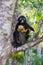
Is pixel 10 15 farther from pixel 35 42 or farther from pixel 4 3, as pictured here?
pixel 35 42

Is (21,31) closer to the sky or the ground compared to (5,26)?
closer to the ground

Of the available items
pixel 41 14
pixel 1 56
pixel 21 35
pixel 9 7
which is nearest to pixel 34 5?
pixel 21 35

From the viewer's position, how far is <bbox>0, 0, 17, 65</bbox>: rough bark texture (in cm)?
187

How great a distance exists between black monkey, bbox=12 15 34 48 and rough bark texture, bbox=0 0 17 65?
29.2 inches

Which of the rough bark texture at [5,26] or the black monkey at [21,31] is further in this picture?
the black monkey at [21,31]

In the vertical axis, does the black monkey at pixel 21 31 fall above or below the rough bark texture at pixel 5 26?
below

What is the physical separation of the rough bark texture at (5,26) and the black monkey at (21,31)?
29.2 inches

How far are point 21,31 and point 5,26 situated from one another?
826mm

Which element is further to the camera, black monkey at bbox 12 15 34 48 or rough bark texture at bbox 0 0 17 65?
black monkey at bbox 12 15 34 48

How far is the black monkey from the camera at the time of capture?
109 inches

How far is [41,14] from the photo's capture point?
7.90ft

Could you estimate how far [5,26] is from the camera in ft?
6.28

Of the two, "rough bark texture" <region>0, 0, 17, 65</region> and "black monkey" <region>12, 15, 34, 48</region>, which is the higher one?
"rough bark texture" <region>0, 0, 17, 65</region>

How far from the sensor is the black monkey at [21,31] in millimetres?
2759
